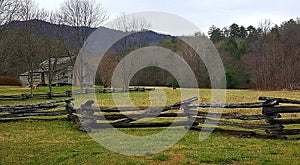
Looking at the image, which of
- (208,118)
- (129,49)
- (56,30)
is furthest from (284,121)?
(129,49)

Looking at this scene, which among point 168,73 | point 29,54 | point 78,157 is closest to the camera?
point 78,157

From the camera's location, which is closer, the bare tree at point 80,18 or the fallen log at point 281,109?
the fallen log at point 281,109

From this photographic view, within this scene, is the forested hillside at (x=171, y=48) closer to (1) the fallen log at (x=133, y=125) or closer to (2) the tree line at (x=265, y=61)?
(2) the tree line at (x=265, y=61)

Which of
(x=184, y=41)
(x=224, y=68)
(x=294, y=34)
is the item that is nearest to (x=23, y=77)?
(x=184, y=41)

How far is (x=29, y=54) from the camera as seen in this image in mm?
28953

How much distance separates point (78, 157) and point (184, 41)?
51.7 meters

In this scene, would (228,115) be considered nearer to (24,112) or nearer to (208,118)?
(208,118)

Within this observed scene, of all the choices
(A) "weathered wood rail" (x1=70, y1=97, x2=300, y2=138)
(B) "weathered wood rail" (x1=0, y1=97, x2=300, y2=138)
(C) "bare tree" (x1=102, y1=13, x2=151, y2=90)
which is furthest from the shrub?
(A) "weathered wood rail" (x1=70, y1=97, x2=300, y2=138)

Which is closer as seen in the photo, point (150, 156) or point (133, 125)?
point (150, 156)

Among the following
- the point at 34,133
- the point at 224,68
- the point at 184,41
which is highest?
the point at 184,41

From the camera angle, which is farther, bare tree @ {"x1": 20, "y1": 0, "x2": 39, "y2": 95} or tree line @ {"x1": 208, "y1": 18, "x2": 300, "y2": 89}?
tree line @ {"x1": 208, "y1": 18, "x2": 300, "y2": 89}

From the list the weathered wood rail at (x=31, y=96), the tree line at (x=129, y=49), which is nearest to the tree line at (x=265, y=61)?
the tree line at (x=129, y=49)

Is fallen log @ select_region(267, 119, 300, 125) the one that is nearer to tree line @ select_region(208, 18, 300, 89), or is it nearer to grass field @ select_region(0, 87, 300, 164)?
grass field @ select_region(0, 87, 300, 164)

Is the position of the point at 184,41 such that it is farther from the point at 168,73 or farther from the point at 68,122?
the point at 68,122
